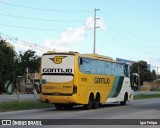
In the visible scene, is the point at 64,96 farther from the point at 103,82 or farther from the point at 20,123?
the point at 20,123

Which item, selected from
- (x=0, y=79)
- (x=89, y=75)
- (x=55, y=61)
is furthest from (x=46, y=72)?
(x=0, y=79)

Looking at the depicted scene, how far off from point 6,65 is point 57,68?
159 ft

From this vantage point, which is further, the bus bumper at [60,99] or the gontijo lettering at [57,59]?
the gontijo lettering at [57,59]

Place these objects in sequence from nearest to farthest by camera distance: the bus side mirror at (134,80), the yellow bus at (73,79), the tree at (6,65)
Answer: the yellow bus at (73,79) → the bus side mirror at (134,80) → the tree at (6,65)

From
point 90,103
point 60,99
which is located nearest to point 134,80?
point 90,103

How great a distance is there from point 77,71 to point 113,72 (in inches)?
247

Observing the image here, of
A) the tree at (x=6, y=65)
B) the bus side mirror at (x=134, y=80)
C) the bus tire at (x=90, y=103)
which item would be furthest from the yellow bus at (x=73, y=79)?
the tree at (x=6, y=65)

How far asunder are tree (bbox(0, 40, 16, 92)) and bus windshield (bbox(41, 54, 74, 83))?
46.7 m

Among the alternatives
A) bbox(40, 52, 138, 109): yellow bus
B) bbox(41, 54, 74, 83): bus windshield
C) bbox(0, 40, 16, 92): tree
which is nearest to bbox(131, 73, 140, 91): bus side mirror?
bbox(40, 52, 138, 109): yellow bus

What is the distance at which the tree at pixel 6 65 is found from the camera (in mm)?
Answer: 72875

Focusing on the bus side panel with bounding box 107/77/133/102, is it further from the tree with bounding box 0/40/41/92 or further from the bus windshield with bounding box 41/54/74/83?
the tree with bounding box 0/40/41/92

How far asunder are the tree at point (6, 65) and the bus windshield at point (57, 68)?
46727 millimetres

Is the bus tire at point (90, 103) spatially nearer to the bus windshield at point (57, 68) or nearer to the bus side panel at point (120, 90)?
the bus windshield at point (57, 68)

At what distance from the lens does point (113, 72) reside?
31859 millimetres
